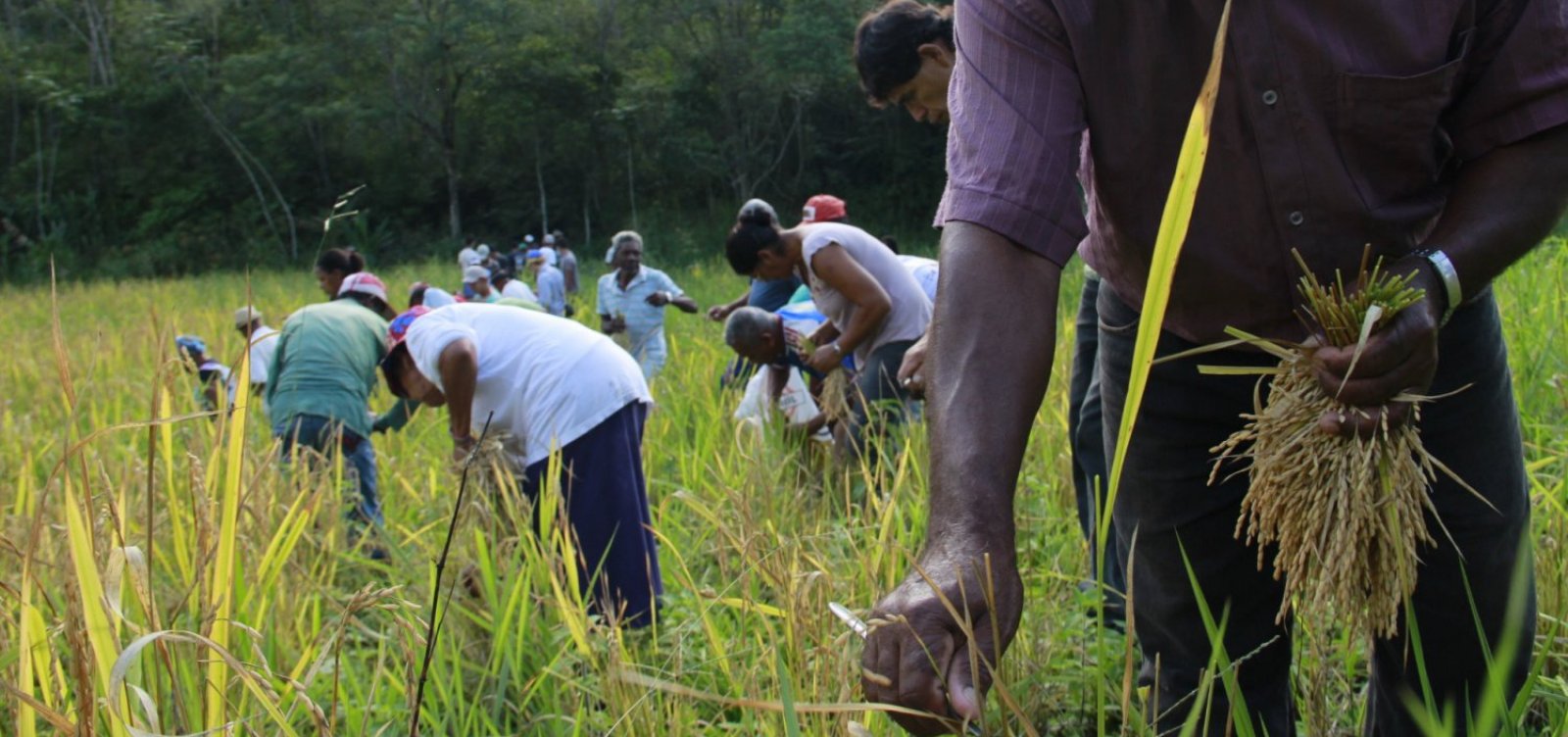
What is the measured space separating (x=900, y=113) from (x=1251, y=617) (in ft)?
104

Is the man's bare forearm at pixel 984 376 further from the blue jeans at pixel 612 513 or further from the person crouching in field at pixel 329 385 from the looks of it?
the person crouching in field at pixel 329 385

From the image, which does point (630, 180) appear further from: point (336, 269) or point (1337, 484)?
point (1337, 484)

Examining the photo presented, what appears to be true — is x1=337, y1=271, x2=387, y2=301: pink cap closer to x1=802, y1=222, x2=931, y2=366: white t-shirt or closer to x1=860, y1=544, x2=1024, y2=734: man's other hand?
x1=802, y1=222, x2=931, y2=366: white t-shirt

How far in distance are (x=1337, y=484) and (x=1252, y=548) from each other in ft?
1.43

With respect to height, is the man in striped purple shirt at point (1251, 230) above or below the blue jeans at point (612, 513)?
above

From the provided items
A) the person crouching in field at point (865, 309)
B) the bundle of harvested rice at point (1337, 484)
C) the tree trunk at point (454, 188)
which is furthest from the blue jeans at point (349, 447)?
the tree trunk at point (454, 188)

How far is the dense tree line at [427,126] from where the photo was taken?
107 feet

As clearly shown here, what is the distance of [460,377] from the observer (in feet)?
12.0

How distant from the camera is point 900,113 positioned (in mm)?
32469

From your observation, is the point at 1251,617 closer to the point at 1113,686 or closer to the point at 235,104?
the point at 1113,686

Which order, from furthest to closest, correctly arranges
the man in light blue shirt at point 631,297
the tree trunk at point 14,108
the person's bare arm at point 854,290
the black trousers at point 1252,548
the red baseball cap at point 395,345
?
the tree trunk at point 14,108
the man in light blue shirt at point 631,297
the person's bare arm at point 854,290
the red baseball cap at point 395,345
the black trousers at point 1252,548

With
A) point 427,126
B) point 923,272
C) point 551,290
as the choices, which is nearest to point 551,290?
point 551,290

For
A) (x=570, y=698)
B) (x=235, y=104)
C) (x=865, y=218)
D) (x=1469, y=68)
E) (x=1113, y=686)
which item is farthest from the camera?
(x=235, y=104)

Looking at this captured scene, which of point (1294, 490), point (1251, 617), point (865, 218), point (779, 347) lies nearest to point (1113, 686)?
point (1251, 617)
